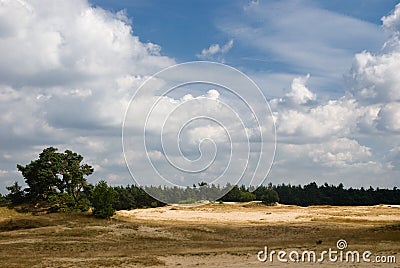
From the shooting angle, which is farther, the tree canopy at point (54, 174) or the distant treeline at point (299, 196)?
the distant treeline at point (299, 196)

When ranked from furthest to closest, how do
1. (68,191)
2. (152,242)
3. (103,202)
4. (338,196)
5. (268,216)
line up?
(338,196) < (268,216) < (68,191) < (103,202) < (152,242)

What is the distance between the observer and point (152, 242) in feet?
161

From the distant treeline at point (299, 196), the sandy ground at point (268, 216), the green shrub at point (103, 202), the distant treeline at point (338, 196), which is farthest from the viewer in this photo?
the distant treeline at point (338, 196)
